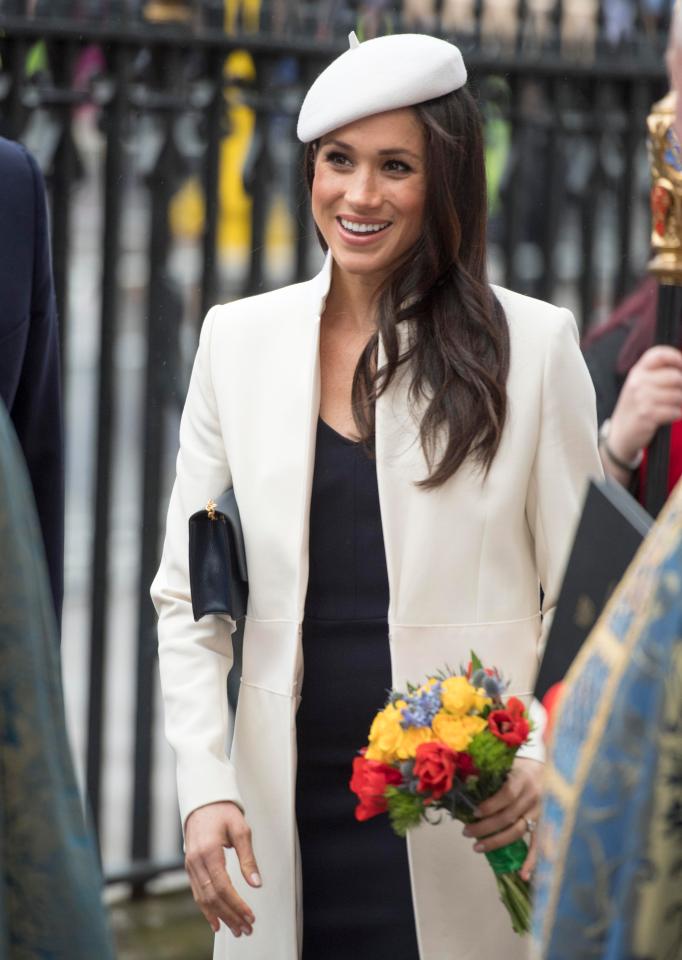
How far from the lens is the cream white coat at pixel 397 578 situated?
252cm

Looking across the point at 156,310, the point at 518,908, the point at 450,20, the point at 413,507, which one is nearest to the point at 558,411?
the point at 413,507

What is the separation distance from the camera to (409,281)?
2654 mm

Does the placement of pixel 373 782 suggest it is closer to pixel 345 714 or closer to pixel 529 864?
pixel 529 864

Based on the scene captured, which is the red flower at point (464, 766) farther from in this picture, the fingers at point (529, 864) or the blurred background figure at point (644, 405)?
the blurred background figure at point (644, 405)

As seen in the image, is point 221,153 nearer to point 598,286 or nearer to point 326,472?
point 598,286

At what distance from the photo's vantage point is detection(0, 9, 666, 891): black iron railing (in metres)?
4.33

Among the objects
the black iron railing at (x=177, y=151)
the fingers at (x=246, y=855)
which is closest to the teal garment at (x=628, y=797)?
the fingers at (x=246, y=855)

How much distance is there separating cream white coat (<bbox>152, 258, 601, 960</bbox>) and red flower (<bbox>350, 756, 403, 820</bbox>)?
328 millimetres

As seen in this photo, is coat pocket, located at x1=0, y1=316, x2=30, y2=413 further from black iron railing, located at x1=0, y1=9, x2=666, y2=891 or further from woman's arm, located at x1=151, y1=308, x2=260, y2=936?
black iron railing, located at x1=0, y1=9, x2=666, y2=891

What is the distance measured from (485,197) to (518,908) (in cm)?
111

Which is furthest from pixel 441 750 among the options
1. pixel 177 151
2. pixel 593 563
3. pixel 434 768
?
pixel 177 151

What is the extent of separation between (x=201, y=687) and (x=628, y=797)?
1.29 meters

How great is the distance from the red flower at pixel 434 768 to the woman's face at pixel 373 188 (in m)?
0.84

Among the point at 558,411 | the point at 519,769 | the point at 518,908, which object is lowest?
the point at 518,908
